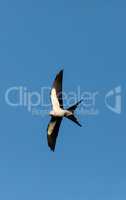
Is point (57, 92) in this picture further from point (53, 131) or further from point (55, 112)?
point (53, 131)

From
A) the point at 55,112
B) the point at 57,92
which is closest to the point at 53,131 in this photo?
the point at 55,112

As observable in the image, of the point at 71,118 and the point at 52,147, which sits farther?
the point at 52,147

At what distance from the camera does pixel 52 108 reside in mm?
39125

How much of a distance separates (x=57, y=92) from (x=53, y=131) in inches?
133

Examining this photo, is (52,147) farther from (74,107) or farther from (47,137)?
(74,107)

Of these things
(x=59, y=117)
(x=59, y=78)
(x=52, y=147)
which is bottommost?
(x=52, y=147)

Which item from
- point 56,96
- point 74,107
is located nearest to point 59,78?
point 56,96

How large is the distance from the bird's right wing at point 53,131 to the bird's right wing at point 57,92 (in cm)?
103

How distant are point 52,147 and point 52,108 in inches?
134

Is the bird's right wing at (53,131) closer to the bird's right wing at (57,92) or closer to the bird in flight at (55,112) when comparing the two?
the bird in flight at (55,112)

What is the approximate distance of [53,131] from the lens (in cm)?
3934

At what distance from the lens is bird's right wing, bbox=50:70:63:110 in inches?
1543

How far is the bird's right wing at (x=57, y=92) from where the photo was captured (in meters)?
39.2

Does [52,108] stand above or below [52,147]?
above
